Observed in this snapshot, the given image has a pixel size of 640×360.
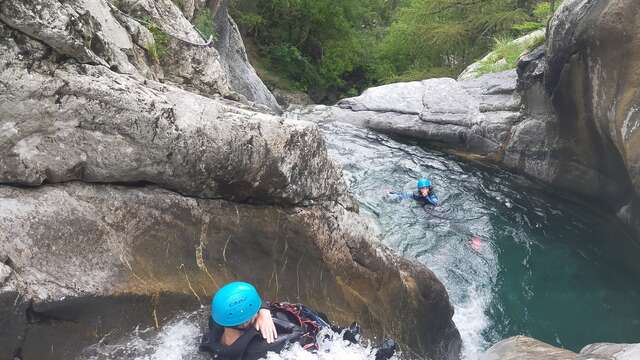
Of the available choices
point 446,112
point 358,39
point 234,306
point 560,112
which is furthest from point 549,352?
point 358,39

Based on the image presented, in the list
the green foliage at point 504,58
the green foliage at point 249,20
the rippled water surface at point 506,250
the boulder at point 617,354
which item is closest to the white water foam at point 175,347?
the boulder at point 617,354

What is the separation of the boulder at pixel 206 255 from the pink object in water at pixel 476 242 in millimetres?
4060

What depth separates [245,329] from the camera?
4211 mm

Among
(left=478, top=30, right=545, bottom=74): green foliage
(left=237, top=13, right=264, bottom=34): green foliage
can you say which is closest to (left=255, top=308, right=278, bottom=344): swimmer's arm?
(left=478, top=30, right=545, bottom=74): green foliage

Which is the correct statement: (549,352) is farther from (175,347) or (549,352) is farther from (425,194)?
(425,194)

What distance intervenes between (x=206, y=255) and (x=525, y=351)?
11.4 ft

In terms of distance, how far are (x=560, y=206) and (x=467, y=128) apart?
4051mm

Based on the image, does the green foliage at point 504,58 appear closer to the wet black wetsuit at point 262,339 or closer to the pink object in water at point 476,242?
the pink object in water at point 476,242

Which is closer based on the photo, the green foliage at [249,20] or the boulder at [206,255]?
the boulder at [206,255]

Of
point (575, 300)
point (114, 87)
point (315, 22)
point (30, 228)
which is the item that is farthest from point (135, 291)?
point (315, 22)

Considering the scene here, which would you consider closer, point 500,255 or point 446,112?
point 500,255

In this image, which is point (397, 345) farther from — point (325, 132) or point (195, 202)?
point (325, 132)

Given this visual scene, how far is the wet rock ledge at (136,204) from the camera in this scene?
3824 mm

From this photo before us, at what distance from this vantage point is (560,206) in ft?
41.7
